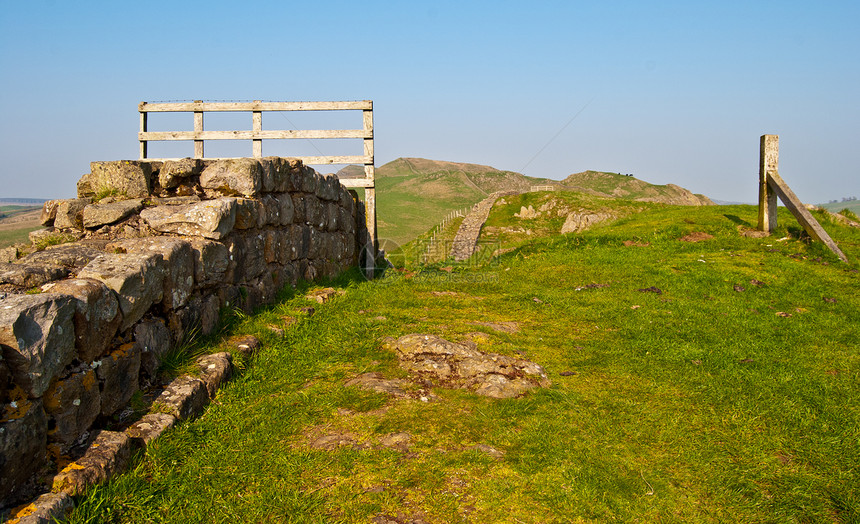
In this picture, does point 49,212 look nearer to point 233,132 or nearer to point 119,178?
point 119,178

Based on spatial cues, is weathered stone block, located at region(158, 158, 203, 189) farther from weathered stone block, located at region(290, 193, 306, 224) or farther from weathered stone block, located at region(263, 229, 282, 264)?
weathered stone block, located at region(290, 193, 306, 224)

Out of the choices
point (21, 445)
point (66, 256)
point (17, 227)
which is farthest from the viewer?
point (17, 227)

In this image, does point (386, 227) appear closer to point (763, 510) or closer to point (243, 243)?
point (243, 243)

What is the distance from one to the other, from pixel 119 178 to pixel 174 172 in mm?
648

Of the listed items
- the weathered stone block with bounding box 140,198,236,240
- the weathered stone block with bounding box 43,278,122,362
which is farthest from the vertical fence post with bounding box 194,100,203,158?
the weathered stone block with bounding box 43,278,122,362

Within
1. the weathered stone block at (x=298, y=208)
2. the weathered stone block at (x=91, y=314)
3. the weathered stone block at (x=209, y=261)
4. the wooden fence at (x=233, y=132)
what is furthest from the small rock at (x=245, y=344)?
the wooden fence at (x=233, y=132)

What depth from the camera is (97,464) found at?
3678 millimetres

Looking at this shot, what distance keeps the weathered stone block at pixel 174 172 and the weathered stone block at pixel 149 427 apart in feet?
12.6

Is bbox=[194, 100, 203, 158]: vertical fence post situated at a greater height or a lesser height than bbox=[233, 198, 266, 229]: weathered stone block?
greater

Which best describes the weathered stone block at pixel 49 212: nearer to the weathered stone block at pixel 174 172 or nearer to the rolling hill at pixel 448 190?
the weathered stone block at pixel 174 172

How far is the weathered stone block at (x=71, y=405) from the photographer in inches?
145

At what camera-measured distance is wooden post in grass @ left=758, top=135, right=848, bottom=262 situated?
12352 mm

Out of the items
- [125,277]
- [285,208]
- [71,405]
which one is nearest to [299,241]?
[285,208]

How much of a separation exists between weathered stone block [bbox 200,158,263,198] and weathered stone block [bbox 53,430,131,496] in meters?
4.31
